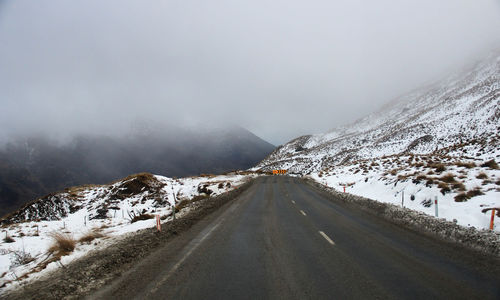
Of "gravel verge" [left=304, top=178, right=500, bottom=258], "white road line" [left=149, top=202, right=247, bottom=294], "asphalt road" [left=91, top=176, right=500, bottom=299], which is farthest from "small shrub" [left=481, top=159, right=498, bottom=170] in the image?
"white road line" [left=149, top=202, right=247, bottom=294]

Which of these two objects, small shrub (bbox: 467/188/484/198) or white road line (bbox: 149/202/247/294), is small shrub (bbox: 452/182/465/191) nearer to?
small shrub (bbox: 467/188/484/198)

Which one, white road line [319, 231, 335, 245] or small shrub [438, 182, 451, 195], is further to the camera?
small shrub [438, 182, 451, 195]

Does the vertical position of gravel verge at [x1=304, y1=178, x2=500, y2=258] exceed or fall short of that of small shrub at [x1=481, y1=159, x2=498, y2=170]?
it falls short

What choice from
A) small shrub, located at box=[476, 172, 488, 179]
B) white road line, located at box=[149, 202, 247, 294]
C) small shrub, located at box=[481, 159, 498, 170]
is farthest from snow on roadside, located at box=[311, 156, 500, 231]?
white road line, located at box=[149, 202, 247, 294]

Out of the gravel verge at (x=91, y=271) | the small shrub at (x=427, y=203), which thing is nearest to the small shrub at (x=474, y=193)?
the small shrub at (x=427, y=203)

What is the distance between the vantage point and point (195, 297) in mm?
4617

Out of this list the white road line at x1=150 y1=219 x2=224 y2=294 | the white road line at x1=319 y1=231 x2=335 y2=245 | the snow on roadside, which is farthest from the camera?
the snow on roadside

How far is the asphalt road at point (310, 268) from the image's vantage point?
15.6 ft

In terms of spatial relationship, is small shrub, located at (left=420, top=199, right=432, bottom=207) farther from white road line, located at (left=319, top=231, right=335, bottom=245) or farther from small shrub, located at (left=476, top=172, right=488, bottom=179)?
white road line, located at (left=319, top=231, right=335, bottom=245)

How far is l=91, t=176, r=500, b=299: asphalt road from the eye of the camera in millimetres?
4770

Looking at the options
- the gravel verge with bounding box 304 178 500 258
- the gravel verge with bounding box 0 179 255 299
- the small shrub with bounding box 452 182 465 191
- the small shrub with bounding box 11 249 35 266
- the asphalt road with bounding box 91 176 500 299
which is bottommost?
the small shrub with bounding box 11 249 35 266

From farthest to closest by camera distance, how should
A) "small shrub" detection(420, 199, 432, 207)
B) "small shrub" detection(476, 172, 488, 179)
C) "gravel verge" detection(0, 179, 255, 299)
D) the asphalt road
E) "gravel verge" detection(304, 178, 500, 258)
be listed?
"small shrub" detection(476, 172, 488, 179) → "small shrub" detection(420, 199, 432, 207) → "gravel verge" detection(304, 178, 500, 258) → "gravel verge" detection(0, 179, 255, 299) → the asphalt road

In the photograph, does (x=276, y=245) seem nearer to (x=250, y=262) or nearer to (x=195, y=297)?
(x=250, y=262)

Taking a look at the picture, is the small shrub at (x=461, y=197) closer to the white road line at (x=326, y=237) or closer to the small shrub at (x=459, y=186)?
the small shrub at (x=459, y=186)
